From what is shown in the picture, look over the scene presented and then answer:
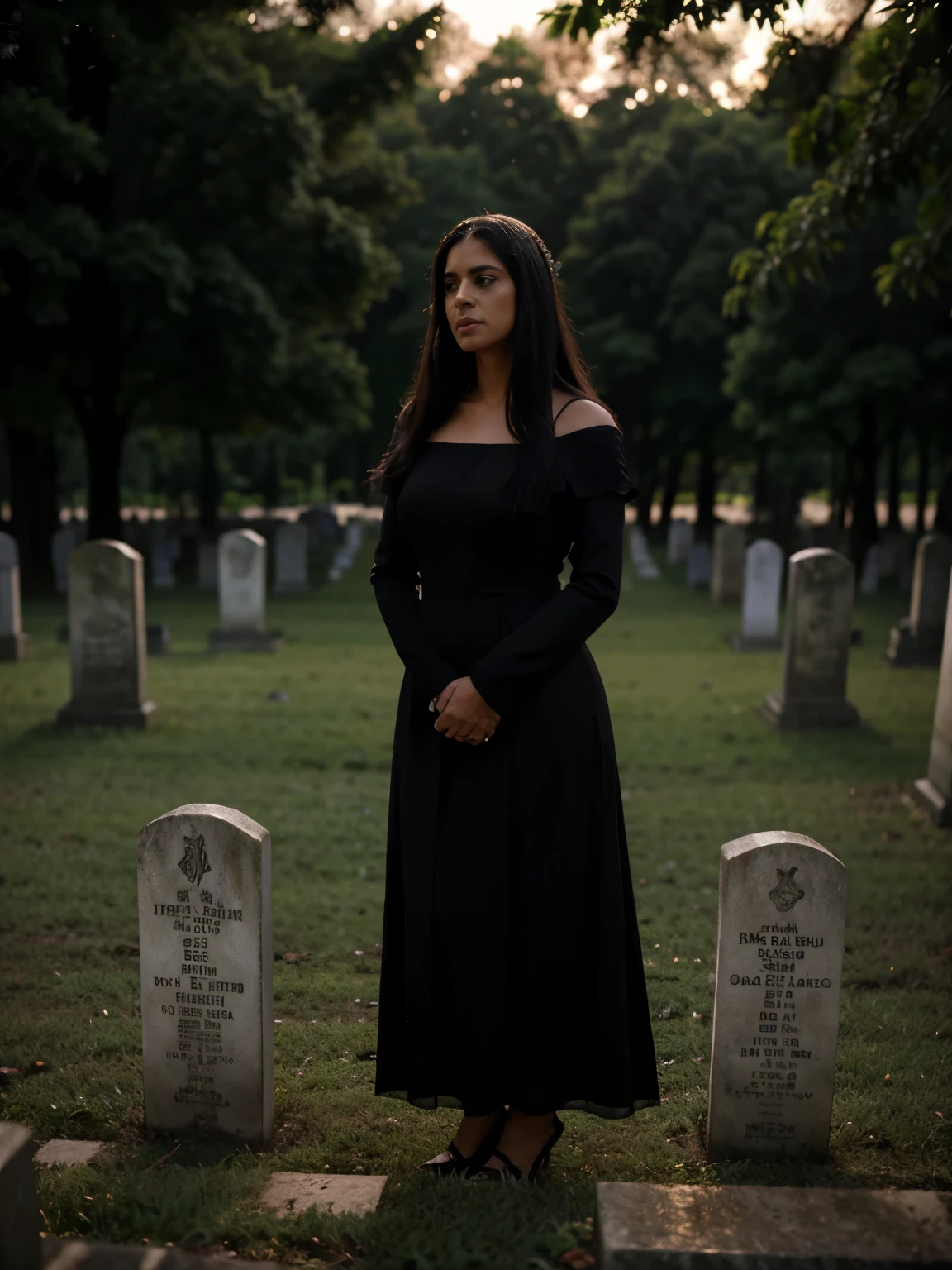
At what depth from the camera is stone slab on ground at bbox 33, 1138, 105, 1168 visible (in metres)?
3.48

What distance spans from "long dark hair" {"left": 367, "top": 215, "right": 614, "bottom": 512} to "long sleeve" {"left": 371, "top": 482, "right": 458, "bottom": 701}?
0.16 m

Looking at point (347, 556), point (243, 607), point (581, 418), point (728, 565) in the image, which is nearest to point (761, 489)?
point (347, 556)

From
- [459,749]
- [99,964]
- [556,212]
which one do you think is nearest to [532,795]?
[459,749]

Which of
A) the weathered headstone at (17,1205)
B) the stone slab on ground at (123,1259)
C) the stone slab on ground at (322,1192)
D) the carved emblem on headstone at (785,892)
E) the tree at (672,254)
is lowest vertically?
the stone slab on ground at (322,1192)

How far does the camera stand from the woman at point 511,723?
319 cm

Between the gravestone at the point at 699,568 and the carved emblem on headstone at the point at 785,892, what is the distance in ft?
66.7

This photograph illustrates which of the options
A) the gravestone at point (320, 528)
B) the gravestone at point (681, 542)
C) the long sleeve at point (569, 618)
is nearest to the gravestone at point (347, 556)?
the gravestone at point (320, 528)

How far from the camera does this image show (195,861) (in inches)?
142

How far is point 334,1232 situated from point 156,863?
1183 mm

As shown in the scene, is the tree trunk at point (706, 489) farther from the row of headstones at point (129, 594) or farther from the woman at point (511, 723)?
the woman at point (511, 723)

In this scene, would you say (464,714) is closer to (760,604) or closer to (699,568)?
(760,604)

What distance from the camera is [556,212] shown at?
124 feet

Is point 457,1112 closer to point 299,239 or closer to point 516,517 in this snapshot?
point 516,517

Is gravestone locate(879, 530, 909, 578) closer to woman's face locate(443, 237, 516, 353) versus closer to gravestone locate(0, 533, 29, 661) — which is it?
gravestone locate(0, 533, 29, 661)
